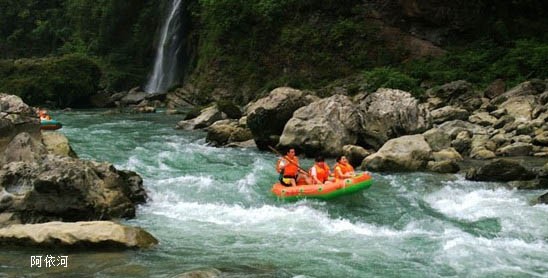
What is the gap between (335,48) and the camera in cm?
2831

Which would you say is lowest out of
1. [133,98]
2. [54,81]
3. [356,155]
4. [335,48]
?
[133,98]

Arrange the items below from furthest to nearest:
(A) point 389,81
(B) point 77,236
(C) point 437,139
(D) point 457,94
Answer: (A) point 389,81
(D) point 457,94
(C) point 437,139
(B) point 77,236

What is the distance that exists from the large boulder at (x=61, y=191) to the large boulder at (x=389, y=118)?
7.51 meters

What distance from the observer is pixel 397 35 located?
90.9ft

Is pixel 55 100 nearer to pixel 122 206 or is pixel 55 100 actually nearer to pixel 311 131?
pixel 311 131

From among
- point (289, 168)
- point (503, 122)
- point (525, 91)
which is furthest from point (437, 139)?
point (525, 91)

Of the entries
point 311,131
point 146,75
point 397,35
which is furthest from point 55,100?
point 311,131

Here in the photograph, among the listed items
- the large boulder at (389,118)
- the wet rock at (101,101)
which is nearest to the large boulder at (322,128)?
the large boulder at (389,118)

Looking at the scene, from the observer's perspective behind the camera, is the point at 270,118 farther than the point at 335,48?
No

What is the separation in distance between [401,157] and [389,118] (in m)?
2.63

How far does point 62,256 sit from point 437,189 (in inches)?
283

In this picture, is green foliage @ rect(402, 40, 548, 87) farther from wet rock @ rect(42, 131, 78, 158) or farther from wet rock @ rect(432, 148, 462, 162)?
wet rock @ rect(42, 131, 78, 158)

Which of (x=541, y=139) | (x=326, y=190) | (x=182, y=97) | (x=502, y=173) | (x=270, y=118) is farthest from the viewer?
(x=182, y=97)

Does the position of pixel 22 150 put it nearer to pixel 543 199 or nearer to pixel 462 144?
pixel 543 199
